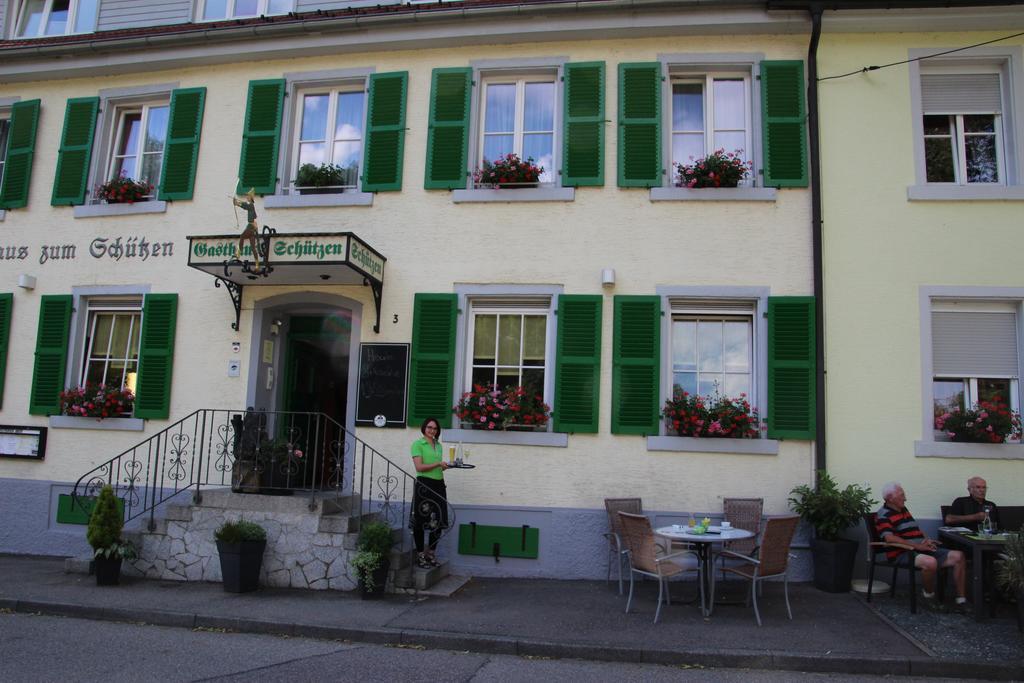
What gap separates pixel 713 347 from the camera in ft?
27.9

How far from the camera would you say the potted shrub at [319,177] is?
30.2 feet

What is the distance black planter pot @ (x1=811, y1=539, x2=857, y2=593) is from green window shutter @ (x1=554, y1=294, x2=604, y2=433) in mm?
2640

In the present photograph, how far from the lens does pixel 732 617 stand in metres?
6.52

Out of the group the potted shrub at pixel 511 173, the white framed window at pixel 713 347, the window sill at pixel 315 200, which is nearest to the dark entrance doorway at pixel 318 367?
the window sill at pixel 315 200

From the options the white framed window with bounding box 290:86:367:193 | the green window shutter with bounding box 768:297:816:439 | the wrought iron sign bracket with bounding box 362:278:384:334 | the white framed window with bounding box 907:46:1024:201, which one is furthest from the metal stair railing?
the white framed window with bounding box 907:46:1024:201

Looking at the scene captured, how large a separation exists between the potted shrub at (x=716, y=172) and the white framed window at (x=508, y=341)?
217 centimetres

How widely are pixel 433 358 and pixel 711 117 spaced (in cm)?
441

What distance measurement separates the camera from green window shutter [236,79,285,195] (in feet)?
30.5

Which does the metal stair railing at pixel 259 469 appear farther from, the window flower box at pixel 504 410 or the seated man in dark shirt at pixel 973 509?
the seated man in dark shirt at pixel 973 509

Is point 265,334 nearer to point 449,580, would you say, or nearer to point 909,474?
point 449,580

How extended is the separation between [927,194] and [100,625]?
9.30m

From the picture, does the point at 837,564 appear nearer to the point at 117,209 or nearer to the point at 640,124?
the point at 640,124

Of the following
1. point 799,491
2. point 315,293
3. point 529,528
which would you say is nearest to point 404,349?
point 315,293

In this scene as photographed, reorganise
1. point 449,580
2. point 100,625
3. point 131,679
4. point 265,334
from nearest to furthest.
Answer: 1. point 131,679
2. point 100,625
3. point 449,580
4. point 265,334
